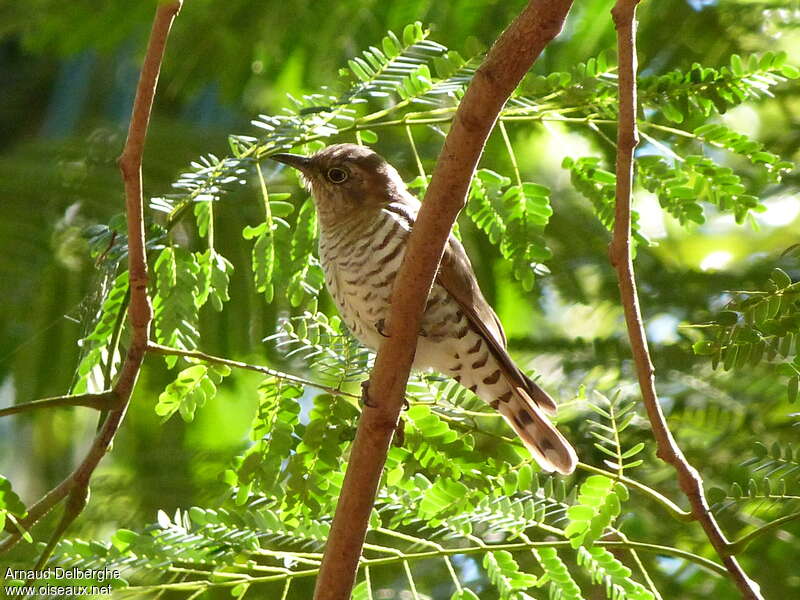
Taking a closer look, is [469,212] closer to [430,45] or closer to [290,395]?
[430,45]

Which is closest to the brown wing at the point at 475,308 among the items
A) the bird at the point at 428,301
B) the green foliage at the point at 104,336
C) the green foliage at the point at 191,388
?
the bird at the point at 428,301

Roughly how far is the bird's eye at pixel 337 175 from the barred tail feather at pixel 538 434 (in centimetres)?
90

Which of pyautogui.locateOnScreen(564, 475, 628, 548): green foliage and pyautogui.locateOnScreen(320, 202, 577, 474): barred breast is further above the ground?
pyautogui.locateOnScreen(320, 202, 577, 474): barred breast

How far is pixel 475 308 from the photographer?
2.98 m

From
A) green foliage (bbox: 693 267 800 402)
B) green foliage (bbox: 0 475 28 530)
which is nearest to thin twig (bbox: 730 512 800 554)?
green foliage (bbox: 693 267 800 402)

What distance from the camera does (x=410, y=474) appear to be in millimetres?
2412

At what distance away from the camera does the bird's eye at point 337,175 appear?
319cm

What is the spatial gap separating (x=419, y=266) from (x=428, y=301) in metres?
1.00

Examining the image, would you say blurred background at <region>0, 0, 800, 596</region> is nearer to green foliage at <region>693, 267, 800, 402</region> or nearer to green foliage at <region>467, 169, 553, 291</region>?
green foliage at <region>467, 169, 553, 291</region>

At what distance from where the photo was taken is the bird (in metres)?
2.88

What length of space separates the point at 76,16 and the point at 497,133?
149 cm

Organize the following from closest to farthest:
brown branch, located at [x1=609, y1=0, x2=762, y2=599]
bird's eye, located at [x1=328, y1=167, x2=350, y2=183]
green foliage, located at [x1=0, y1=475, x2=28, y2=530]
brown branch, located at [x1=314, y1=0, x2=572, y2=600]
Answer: brown branch, located at [x1=314, y1=0, x2=572, y2=600] < brown branch, located at [x1=609, y1=0, x2=762, y2=599] < green foliage, located at [x1=0, y1=475, x2=28, y2=530] < bird's eye, located at [x1=328, y1=167, x2=350, y2=183]

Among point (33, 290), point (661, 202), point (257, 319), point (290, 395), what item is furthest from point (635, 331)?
point (33, 290)

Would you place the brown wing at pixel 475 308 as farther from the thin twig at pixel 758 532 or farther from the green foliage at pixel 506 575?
the thin twig at pixel 758 532
